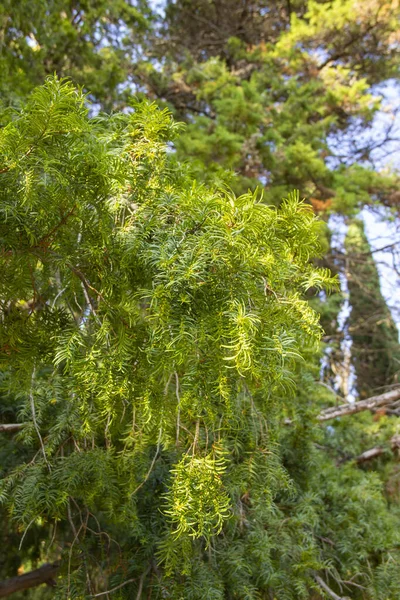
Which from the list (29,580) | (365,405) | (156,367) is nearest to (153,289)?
(156,367)

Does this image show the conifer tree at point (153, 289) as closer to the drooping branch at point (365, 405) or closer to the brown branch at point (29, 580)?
the brown branch at point (29, 580)

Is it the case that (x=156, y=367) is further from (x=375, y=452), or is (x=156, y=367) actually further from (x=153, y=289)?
(x=375, y=452)

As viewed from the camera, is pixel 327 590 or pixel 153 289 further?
pixel 327 590

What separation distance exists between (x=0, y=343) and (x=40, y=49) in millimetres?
4237

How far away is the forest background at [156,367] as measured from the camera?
1.27 meters

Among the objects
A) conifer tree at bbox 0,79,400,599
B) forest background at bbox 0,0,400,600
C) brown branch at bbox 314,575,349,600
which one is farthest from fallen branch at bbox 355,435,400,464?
conifer tree at bbox 0,79,400,599

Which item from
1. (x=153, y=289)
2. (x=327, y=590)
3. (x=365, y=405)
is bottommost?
A: (x=327, y=590)

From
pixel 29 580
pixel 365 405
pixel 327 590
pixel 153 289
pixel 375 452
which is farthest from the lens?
pixel 375 452

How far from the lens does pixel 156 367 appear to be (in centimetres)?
136

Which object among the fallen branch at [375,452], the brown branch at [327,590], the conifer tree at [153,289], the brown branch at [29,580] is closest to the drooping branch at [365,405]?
the fallen branch at [375,452]

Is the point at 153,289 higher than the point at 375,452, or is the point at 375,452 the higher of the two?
the point at 375,452

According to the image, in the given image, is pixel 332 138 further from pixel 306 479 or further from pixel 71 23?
pixel 306 479

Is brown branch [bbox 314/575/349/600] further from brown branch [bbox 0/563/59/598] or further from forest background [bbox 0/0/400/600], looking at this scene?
brown branch [bbox 0/563/59/598]

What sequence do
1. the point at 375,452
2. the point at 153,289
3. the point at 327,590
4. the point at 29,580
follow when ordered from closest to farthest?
1. the point at 153,289
2. the point at 327,590
3. the point at 29,580
4. the point at 375,452
